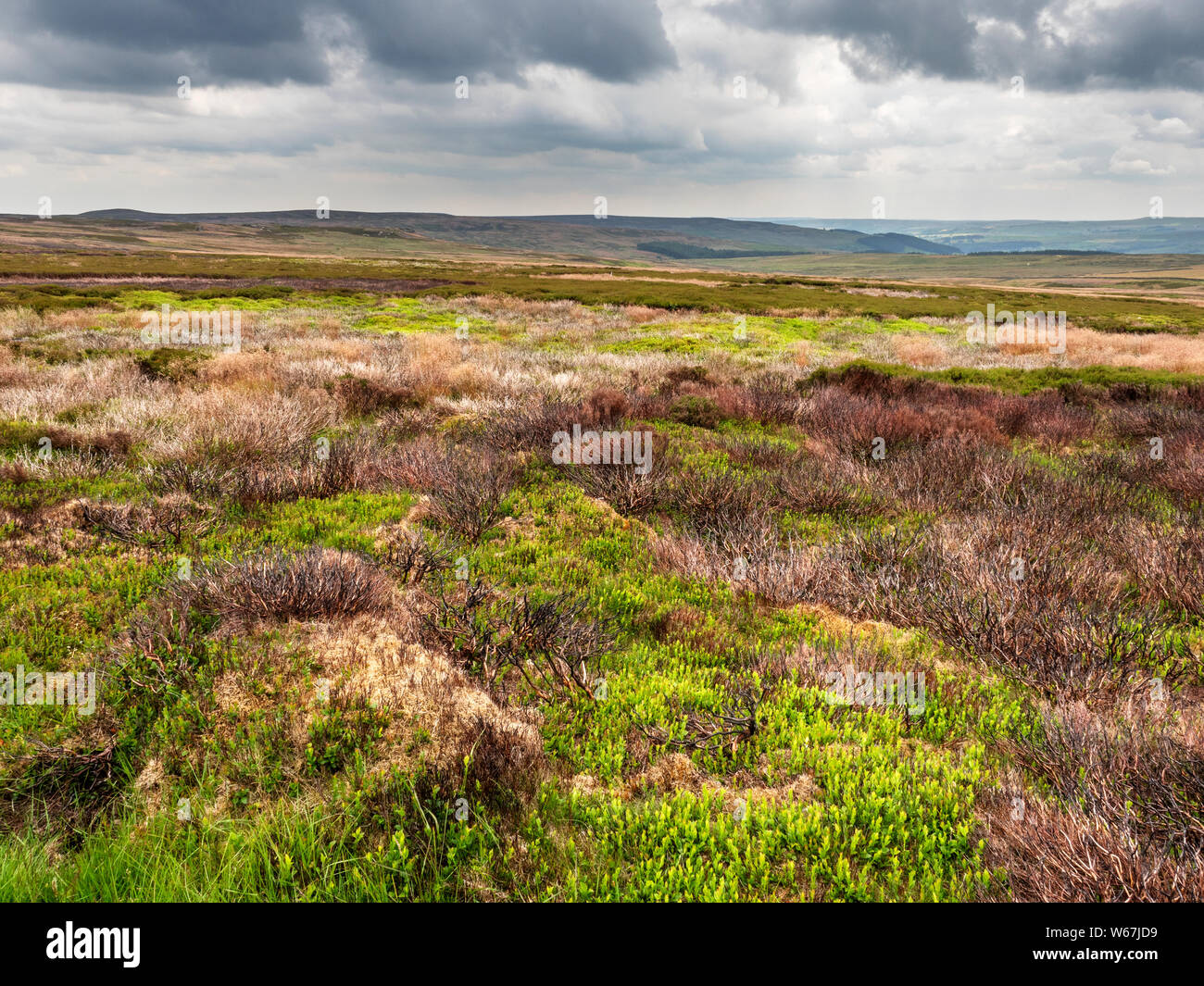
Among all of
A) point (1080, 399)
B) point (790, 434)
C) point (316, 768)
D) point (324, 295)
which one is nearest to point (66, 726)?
point (316, 768)

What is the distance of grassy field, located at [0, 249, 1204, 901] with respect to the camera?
8.49 ft

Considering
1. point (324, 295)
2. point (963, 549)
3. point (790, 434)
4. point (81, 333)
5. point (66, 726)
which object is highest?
point (324, 295)

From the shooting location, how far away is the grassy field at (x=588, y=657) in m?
2.59

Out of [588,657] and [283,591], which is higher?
[283,591]

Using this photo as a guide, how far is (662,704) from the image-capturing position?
363 cm

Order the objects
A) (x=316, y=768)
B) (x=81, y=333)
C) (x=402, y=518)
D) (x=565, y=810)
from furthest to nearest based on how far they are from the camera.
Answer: (x=81, y=333), (x=402, y=518), (x=316, y=768), (x=565, y=810)

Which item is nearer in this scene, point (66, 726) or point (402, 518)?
point (66, 726)

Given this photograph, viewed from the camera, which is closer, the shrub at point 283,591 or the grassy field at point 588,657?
the grassy field at point 588,657

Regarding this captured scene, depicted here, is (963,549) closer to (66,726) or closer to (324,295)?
(66,726)

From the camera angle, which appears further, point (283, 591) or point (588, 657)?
point (283, 591)

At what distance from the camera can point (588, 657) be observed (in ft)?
13.4

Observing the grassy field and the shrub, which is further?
the shrub

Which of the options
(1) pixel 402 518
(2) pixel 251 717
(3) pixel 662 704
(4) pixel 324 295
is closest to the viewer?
(2) pixel 251 717

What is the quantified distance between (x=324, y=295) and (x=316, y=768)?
125 feet
